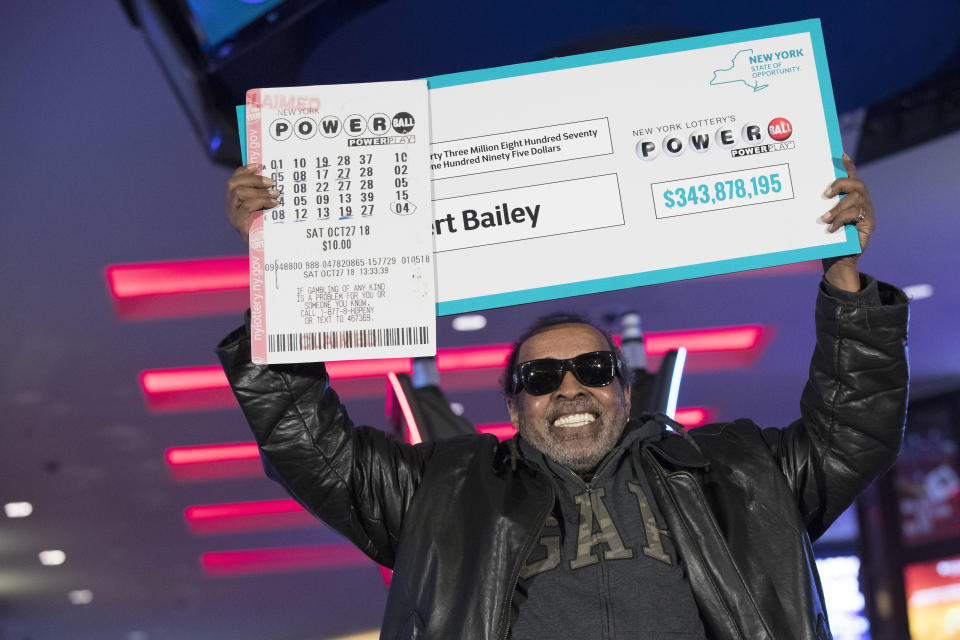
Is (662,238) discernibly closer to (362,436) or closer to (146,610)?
(362,436)

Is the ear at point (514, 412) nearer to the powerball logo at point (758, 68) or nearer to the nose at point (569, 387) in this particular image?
the nose at point (569, 387)

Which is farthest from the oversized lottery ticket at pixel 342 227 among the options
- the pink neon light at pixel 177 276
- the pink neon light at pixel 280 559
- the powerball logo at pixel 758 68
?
the pink neon light at pixel 280 559

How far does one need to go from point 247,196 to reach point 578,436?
0.86 meters

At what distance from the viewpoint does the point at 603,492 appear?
2105 mm

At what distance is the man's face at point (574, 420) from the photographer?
217cm

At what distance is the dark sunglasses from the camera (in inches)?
86.5

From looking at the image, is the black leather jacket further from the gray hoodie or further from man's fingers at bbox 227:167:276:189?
man's fingers at bbox 227:167:276:189

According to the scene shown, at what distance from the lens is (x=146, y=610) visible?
42.3ft

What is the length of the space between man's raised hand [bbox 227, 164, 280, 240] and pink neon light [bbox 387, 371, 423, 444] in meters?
1.36

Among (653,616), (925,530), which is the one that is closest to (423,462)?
(653,616)

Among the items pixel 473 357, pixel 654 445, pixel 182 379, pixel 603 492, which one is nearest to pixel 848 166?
pixel 654 445

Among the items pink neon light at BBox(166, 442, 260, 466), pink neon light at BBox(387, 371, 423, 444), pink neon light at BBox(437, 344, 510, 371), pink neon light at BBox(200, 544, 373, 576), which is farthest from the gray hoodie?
pink neon light at BBox(200, 544, 373, 576)

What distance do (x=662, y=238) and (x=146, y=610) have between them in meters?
12.5

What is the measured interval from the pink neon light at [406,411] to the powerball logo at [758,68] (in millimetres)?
1559
